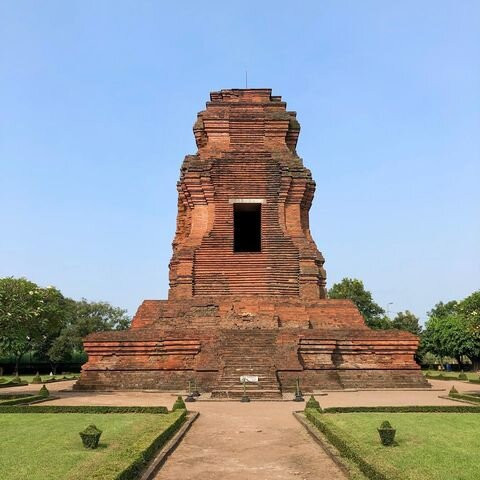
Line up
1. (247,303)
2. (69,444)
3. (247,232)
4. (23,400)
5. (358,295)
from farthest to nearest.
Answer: (358,295)
(247,232)
(247,303)
(23,400)
(69,444)

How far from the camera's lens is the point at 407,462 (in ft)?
23.6

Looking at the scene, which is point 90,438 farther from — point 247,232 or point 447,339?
point 447,339

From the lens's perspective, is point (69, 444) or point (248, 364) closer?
point (69, 444)

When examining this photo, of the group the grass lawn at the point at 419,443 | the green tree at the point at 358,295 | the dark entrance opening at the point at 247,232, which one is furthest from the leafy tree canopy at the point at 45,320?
the green tree at the point at 358,295

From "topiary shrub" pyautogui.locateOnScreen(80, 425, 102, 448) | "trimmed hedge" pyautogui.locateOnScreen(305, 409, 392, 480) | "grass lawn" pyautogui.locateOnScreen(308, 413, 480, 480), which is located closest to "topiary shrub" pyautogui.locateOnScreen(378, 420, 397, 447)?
"grass lawn" pyautogui.locateOnScreen(308, 413, 480, 480)

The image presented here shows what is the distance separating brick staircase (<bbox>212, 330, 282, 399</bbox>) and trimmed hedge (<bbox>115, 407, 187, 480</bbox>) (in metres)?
5.09

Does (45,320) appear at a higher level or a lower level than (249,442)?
higher

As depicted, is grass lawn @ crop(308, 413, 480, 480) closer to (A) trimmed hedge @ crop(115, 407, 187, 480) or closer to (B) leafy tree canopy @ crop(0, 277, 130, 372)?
(A) trimmed hedge @ crop(115, 407, 187, 480)

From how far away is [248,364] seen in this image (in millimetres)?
16688

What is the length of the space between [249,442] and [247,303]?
10.8 meters

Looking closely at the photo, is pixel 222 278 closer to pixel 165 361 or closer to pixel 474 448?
pixel 165 361

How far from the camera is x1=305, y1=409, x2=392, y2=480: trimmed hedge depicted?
21.3 ft

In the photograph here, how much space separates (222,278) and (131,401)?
7694 mm

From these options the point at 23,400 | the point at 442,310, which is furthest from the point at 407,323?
the point at 23,400
